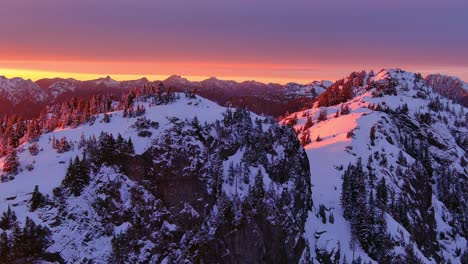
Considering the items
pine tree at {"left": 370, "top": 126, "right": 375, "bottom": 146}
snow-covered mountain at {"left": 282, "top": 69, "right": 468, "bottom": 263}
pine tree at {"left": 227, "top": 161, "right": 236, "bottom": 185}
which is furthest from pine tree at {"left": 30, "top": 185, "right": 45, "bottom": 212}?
pine tree at {"left": 370, "top": 126, "right": 375, "bottom": 146}

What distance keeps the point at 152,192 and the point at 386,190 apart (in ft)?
244

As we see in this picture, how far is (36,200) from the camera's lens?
65188 mm

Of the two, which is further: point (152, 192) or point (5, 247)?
point (152, 192)

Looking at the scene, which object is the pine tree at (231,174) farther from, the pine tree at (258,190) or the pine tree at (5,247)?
the pine tree at (5,247)

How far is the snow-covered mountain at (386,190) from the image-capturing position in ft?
332

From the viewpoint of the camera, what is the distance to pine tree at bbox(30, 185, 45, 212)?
64875 mm

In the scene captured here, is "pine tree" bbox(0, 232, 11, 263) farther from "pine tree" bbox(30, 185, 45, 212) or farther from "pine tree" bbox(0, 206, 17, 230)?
"pine tree" bbox(30, 185, 45, 212)

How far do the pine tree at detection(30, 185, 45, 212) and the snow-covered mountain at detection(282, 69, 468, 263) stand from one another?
182ft

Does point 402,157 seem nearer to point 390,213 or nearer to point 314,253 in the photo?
point 390,213

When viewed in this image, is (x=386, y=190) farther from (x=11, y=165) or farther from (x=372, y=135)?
(x=11, y=165)

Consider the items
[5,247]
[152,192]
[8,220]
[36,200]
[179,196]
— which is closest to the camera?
[5,247]

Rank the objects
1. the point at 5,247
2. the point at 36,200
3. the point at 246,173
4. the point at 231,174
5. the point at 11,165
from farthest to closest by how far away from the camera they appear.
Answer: the point at 246,173 < the point at 231,174 < the point at 11,165 < the point at 36,200 < the point at 5,247

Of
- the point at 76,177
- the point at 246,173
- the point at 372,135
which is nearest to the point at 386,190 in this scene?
the point at 372,135

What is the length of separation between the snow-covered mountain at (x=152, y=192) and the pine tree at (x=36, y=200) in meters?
0.21
